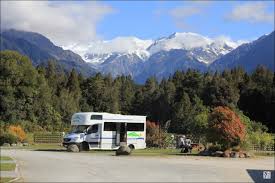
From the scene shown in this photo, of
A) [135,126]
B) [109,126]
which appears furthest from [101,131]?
[135,126]

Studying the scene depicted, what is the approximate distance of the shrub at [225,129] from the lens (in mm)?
35812

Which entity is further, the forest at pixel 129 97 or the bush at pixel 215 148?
the forest at pixel 129 97

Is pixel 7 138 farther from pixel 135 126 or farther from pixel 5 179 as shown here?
pixel 5 179

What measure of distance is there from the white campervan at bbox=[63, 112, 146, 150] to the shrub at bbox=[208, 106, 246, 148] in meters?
7.27

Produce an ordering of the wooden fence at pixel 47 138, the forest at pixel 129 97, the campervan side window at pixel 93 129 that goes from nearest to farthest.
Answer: the campervan side window at pixel 93 129, the wooden fence at pixel 47 138, the forest at pixel 129 97

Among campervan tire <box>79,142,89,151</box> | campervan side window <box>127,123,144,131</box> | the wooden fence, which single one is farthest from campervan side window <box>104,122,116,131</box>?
the wooden fence

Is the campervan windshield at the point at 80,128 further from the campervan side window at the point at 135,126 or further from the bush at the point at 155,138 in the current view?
the bush at the point at 155,138

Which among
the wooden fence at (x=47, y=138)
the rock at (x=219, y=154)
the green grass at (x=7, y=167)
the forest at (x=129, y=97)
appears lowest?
the green grass at (x=7, y=167)

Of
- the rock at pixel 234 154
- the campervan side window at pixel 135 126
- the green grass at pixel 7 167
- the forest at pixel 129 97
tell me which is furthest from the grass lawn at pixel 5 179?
the forest at pixel 129 97

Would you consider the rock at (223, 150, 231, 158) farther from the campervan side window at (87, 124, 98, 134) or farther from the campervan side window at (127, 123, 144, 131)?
the campervan side window at (87, 124, 98, 134)

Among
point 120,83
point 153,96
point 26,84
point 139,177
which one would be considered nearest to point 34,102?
point 26,84

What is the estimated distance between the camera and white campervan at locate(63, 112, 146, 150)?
3984 cm

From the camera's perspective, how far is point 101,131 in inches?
1581

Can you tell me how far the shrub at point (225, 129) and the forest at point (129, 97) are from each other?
11976mm
